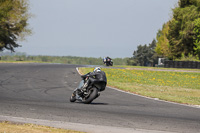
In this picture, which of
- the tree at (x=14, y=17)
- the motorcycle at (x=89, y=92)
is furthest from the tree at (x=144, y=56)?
the motorcycle at (x=89, y=92)

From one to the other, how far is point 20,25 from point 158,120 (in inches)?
1928

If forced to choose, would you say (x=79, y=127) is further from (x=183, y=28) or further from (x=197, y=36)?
(x=183, y=28)

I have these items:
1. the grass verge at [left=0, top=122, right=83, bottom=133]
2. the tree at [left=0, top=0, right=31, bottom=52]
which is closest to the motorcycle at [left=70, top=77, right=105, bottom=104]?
the grass verge at [left=0, top=122, right=83, bottom=133]

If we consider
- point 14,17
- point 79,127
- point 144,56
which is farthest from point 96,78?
point 144,56

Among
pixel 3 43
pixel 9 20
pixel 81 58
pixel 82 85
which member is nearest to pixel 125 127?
pixel 82 85

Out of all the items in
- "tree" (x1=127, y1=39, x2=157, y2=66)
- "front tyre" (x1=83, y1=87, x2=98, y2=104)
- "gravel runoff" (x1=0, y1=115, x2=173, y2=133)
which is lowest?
"gravel runoff" (x1=0, y1=115, x2=173, y2=133)

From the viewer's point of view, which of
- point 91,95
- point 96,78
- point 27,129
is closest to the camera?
point 27,129

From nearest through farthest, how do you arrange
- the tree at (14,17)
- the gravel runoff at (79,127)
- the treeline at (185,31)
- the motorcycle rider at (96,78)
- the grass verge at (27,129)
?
the grass verge at (27,129)
the gravel runoff at (79,127)
the motorcycle rider at (96,78)
the tree at (14,17)
the treeline at (185,31)

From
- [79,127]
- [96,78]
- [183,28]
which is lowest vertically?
[79,127]

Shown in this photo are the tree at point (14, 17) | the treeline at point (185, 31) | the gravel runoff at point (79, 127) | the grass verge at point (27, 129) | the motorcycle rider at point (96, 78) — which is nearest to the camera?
the grass verge at point (27, 129)

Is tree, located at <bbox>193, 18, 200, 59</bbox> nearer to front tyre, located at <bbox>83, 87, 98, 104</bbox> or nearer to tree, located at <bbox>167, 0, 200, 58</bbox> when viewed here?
tree, located at <bbox>167, 0, 200, 58</bbox>

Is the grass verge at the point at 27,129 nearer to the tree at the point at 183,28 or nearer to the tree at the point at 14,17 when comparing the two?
the tree at the point at 14,17

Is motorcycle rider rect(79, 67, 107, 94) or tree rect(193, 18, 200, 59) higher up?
tree rect(193, 18, 200, 59)

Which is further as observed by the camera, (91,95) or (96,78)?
(91,95)
